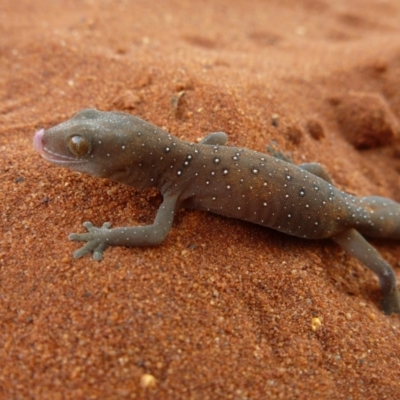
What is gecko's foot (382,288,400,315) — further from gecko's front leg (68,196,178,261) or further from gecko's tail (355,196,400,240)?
gecko's front leg (68,196,178,261)

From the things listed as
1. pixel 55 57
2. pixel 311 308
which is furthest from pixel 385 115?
pixel 55 57

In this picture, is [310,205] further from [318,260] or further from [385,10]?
[385,10]

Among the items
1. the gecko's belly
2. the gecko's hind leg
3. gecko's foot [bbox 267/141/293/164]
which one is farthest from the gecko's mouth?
the gecko's hind leg

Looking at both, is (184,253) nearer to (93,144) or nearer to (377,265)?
(93,144)

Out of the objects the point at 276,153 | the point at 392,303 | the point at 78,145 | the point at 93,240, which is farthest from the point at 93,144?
the point at 392,303

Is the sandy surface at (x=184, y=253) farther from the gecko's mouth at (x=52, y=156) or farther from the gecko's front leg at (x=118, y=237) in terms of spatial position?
the gecko's mouth at (x=52, y=156)

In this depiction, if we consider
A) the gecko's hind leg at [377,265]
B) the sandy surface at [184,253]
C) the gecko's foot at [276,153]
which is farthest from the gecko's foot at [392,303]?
the gecko's foot at [276,153]
